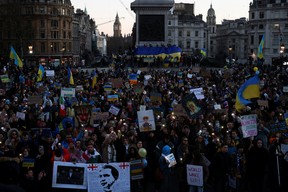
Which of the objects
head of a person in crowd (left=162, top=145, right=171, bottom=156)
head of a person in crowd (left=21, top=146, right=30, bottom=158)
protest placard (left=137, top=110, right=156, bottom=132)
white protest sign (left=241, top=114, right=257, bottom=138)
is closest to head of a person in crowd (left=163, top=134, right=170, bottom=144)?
head of a person in crowd (left=162, top=145, right=171, bottom=156)

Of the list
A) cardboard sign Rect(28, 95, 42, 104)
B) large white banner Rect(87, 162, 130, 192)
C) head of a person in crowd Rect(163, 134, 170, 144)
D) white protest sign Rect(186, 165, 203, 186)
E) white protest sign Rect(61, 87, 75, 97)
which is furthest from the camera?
white protest sign Rect(61, 87, 75, 97)

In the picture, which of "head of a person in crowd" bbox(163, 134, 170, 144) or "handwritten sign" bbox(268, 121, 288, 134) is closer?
"head of a person in crowd" bbox(163, 134, 170, 144)

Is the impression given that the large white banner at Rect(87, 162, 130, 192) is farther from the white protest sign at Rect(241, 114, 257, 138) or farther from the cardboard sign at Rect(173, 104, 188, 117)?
the cardboard sign at Rect(173, 104, 188, 117)

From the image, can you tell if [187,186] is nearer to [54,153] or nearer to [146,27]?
[54,153]

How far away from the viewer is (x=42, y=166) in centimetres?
970

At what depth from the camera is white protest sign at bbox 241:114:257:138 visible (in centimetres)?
1152

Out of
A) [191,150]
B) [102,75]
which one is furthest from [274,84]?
[191,150]

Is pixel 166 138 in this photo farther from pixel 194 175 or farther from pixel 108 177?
pixel 108 177

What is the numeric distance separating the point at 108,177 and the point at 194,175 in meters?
2.09

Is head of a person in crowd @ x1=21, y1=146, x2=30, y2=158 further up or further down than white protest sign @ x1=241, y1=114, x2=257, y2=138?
further down

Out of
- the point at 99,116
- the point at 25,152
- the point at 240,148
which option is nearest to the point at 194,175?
the point at 240,148

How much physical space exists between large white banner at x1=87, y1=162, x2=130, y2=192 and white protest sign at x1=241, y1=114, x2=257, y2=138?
4.10 meters

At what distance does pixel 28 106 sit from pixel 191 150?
33.8ft

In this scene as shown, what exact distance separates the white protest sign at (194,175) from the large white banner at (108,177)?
5.11ft
